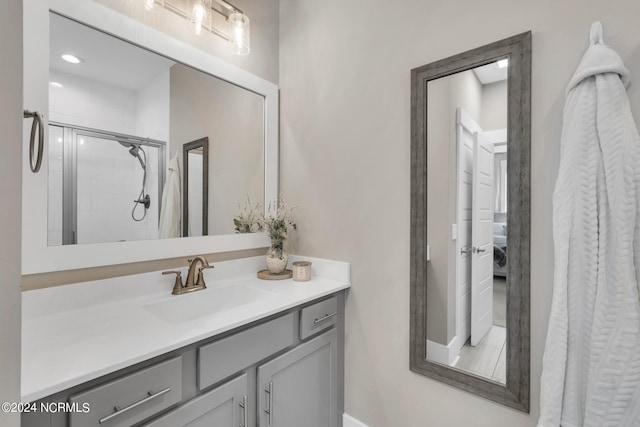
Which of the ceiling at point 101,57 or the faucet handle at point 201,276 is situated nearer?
the ceiling at point 101,57

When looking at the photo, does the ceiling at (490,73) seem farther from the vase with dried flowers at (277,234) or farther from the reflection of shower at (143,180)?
the reflection of shower at (143,180)

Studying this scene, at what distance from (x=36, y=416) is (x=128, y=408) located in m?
0.20

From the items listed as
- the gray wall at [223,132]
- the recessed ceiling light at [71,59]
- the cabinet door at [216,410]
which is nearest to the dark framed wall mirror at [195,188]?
the gray wall at [223,132]

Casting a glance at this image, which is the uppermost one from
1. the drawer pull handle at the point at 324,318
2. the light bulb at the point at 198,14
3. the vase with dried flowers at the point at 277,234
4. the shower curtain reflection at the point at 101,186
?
the light bulb at the point at 198,14

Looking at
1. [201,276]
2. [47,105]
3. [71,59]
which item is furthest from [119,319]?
[71,59]

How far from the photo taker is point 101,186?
129cm

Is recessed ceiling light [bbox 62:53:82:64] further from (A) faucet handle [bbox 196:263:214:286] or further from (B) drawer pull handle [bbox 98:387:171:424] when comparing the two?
(B) drawer pull handle [bbox 98:387:171:424]

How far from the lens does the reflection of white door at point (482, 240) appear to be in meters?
1.23

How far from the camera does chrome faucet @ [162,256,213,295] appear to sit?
144 centimetres

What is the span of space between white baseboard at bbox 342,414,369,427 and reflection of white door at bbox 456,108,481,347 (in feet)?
2.39

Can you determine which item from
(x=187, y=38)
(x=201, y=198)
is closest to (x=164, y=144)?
(x=201, y=198)

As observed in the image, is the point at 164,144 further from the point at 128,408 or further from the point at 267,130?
the point at 128,408

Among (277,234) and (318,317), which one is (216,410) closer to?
(318,317)

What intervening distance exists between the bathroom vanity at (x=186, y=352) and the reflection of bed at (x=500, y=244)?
0.73m
